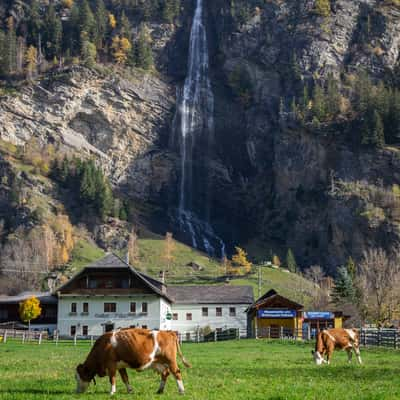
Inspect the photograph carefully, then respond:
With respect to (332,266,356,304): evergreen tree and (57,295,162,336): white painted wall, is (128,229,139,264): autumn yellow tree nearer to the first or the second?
(332,266,356,304): evergreen tree

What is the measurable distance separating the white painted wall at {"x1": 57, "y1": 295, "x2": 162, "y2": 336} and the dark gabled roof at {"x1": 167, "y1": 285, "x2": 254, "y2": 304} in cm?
753

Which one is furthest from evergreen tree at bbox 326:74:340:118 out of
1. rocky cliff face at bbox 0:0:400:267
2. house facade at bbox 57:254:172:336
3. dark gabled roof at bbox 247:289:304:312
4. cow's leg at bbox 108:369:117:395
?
cow's leg at bbox 108:369:117:395

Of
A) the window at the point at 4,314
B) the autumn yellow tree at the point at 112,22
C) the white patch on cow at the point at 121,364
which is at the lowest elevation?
the white patch on cow at the point at 121,364

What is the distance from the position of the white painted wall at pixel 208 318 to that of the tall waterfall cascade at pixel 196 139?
57081mm

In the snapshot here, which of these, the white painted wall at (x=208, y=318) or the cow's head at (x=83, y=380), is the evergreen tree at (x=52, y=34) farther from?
the cow's head at (x=83, y=380)

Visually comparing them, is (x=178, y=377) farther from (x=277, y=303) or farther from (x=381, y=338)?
(x=277, y=303)

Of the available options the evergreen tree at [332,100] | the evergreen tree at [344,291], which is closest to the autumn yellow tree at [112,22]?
the evergreen tree at [332,100]

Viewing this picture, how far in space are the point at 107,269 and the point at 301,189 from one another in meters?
79.9

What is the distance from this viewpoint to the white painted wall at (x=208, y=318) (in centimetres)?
7831

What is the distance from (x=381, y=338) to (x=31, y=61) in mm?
142696

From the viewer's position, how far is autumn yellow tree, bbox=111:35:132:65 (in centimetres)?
17225

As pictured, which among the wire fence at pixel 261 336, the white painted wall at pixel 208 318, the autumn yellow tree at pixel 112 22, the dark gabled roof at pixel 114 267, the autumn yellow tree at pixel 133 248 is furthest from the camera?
the autumn yellow tree at pixel 112 22

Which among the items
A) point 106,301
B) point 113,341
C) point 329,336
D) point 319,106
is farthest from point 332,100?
point 113,341

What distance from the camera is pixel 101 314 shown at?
72.9 metres
